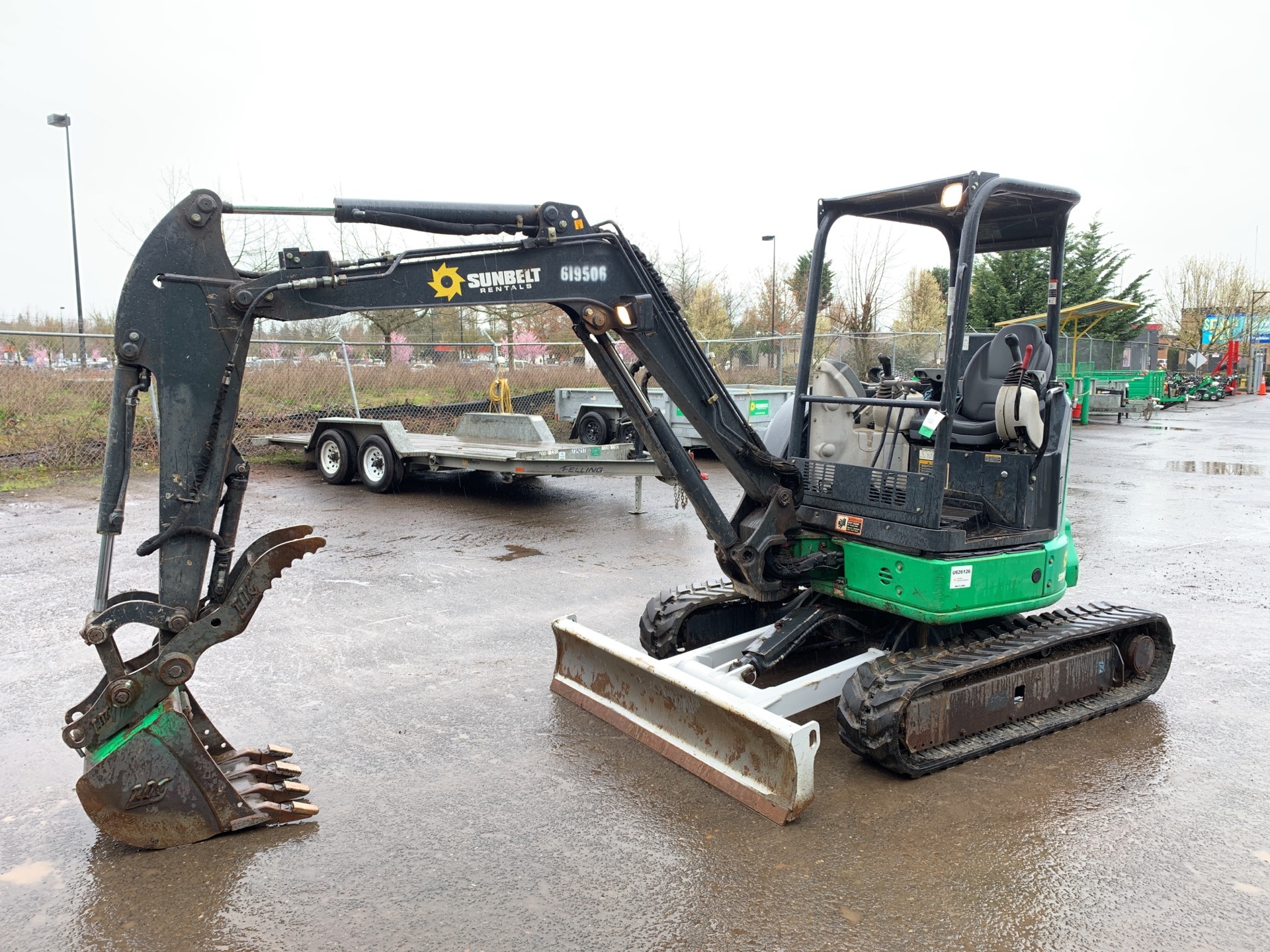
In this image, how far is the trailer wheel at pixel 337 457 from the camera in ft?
41.3

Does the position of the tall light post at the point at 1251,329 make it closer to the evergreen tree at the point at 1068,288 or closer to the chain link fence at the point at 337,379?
the evergreen tree at the point at 1068,288

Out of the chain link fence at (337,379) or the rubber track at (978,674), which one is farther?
the chain link fence at (337,379)

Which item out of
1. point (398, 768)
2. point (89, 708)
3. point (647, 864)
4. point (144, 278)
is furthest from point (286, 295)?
point (647, 864)

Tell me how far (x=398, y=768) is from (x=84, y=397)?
1221 centimetres

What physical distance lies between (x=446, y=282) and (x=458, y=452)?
7.45 meters

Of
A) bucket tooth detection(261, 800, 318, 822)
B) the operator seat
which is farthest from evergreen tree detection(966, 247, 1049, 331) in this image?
bucket tooth detection(261, 800, 318, 822)

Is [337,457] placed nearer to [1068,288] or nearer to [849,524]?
[849,524]

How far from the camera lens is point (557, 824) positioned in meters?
3.83

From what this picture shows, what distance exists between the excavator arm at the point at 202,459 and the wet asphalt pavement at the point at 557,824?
0.84ft

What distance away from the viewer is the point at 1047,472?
5.08 meters

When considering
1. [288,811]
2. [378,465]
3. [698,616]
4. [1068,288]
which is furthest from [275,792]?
[1068,288]

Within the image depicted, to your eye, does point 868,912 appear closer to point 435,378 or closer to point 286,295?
point 286,295

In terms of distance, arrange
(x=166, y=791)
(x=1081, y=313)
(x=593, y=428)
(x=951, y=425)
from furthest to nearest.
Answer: (x=1081, y=313), (x=593, y=428), (x=951, y=425), (x=166, y=791)

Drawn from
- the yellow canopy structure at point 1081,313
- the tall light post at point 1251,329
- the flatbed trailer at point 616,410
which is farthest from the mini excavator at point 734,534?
the tall light post at point 1251,329
